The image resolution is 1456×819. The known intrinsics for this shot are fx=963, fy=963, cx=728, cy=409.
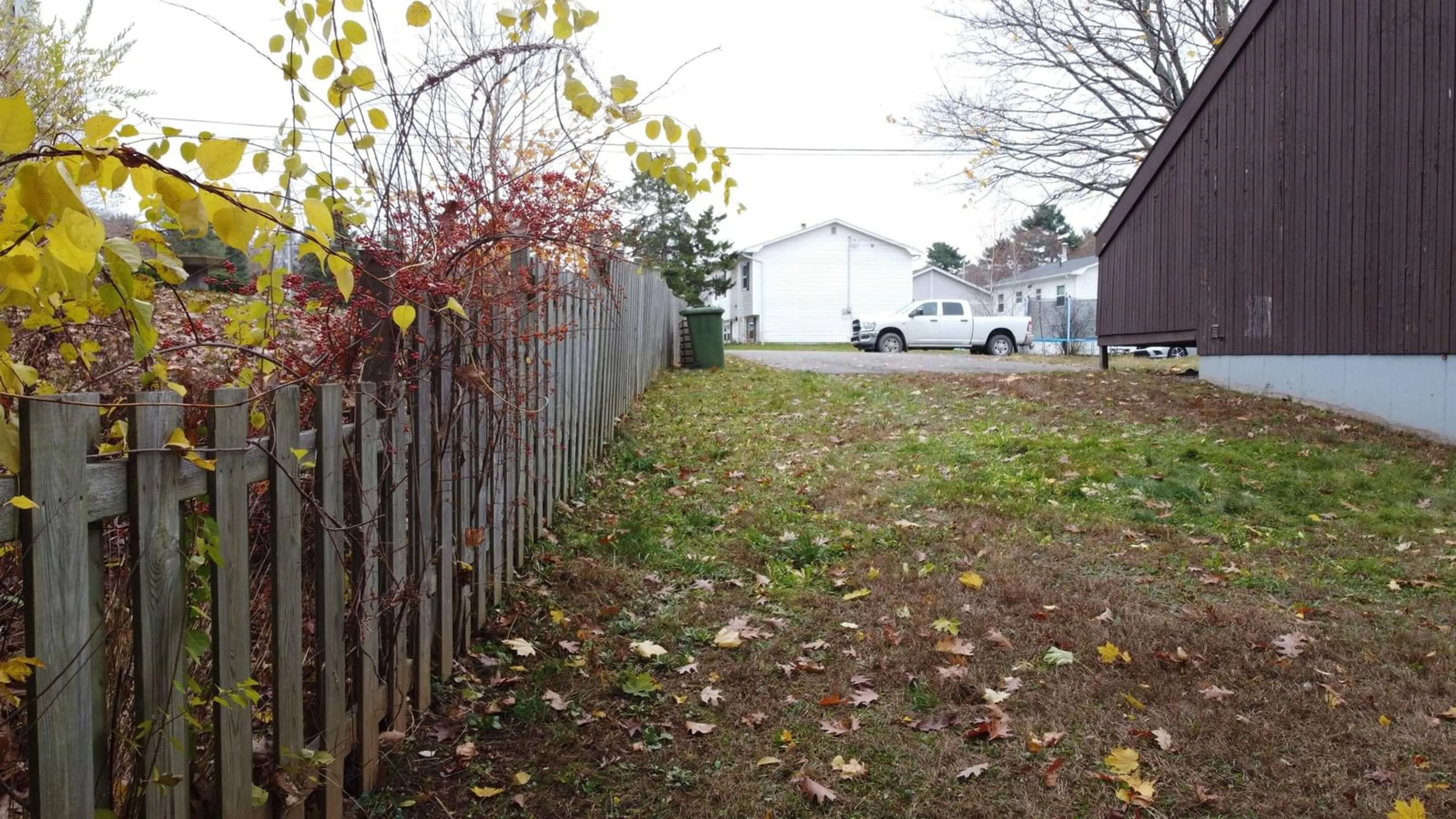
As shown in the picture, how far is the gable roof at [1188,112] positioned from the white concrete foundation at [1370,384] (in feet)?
11.3

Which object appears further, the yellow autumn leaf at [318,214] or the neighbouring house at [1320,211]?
the neighbouring house at [1320,211]

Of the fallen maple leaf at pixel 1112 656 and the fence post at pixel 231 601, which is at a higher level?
the fence post at pixel 231 601

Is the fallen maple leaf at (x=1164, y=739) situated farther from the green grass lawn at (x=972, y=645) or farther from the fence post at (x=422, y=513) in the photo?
the fence post at (x=422, y=513)

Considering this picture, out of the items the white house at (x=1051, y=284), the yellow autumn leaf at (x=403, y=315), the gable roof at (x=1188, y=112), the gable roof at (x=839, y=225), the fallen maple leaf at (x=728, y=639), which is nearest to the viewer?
the yellow autumn leaf at (x=403, y=315)

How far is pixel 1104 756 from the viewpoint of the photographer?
320 centimetres

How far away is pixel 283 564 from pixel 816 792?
1.72 m

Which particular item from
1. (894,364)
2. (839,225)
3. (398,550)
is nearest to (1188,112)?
(894,364)

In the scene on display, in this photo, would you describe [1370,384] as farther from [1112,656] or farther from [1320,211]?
[1112,656]

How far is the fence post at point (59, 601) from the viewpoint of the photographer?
157 cm

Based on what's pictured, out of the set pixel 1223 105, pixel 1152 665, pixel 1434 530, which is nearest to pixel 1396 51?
pixel 1223 105

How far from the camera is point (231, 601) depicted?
2123mm

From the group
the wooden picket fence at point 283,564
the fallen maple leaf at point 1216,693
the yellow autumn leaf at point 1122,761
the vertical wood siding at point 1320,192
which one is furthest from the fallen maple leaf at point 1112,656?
the vertical wood siding at point 1320,192

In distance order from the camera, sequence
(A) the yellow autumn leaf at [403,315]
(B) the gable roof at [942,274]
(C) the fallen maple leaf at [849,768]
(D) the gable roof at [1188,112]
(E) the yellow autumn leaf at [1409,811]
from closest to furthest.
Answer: (A) the yellow autumn leaf at [403,315] → (E) the yellow autumn leaf at [1409,811] → (C) the fallen maple leaf at [849,768] → (D) the gable roof at [1188,112] → (B) the gable roof at [942,274]

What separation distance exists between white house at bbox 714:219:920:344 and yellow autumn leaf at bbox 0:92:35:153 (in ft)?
146
